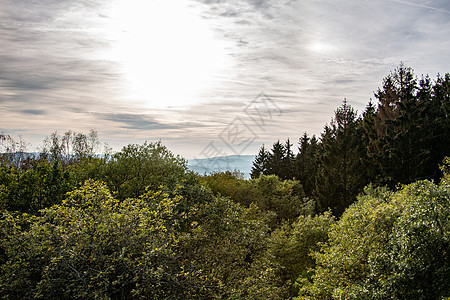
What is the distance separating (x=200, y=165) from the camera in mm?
30391

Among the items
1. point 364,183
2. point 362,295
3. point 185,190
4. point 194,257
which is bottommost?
point 362,295

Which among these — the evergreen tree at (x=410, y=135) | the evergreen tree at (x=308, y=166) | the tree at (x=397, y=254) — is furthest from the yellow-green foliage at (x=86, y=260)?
the evergreen tree at (x=308, y=166)

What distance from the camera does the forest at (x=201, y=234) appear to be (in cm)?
1050

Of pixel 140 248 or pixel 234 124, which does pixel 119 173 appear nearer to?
pixel 234 124

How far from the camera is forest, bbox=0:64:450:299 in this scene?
10.5 m

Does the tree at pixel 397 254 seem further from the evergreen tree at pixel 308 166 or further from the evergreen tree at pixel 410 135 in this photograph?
the evergreen tree at pixel 308 166

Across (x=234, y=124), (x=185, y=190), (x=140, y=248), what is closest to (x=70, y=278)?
(x=140, y=248)

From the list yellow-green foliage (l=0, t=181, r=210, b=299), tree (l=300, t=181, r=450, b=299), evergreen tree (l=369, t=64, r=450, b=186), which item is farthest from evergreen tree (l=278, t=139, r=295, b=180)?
yellow-green foliage (l=0, t=181, r=210, b=299)

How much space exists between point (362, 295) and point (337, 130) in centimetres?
2696

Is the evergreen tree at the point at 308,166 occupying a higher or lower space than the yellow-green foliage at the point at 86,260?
higher

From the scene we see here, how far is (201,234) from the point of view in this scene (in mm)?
14398

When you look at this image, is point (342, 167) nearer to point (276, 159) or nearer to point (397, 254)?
point (397, 254)

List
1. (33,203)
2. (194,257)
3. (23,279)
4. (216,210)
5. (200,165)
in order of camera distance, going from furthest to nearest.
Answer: (200,165) < (216,210) < (33,203) < (194,257) < (23,279)

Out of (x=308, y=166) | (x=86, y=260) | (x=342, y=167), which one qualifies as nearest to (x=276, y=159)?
(x=308, y=166)
